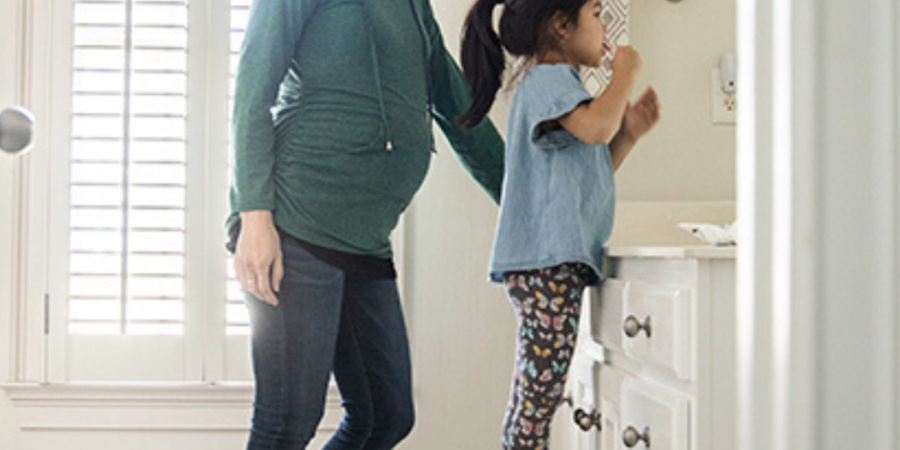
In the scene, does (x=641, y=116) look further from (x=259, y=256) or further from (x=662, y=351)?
(x=259, y=256)

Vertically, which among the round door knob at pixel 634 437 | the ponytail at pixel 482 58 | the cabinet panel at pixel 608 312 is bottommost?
the round door knob at pixel 634 437

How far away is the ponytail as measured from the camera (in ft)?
4.31

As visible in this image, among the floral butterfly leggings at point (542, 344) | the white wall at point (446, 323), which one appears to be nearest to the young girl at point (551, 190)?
the floral butterfly leggings at point (542, 344)

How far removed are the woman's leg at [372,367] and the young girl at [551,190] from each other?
0.22m

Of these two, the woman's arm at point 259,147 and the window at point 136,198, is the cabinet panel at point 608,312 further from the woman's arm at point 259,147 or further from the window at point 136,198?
the window at point 136,198

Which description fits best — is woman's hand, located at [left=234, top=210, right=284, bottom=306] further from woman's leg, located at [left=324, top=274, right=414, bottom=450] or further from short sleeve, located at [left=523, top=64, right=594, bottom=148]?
short sleeve, located at [left=523, top=64, right=594, bottom=148]

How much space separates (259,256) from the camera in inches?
45.5

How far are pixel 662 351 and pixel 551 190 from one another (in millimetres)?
299

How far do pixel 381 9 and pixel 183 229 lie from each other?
1031mm

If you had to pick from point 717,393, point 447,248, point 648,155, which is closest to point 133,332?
point 447,248

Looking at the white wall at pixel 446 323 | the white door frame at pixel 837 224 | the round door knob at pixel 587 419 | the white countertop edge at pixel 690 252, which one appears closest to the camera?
the white door frame at pixel 837 224

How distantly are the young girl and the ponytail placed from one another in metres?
0.07

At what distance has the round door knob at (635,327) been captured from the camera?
994mm

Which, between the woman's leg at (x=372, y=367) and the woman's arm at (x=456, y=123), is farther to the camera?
the woman's arm at (x=456, y=123)
